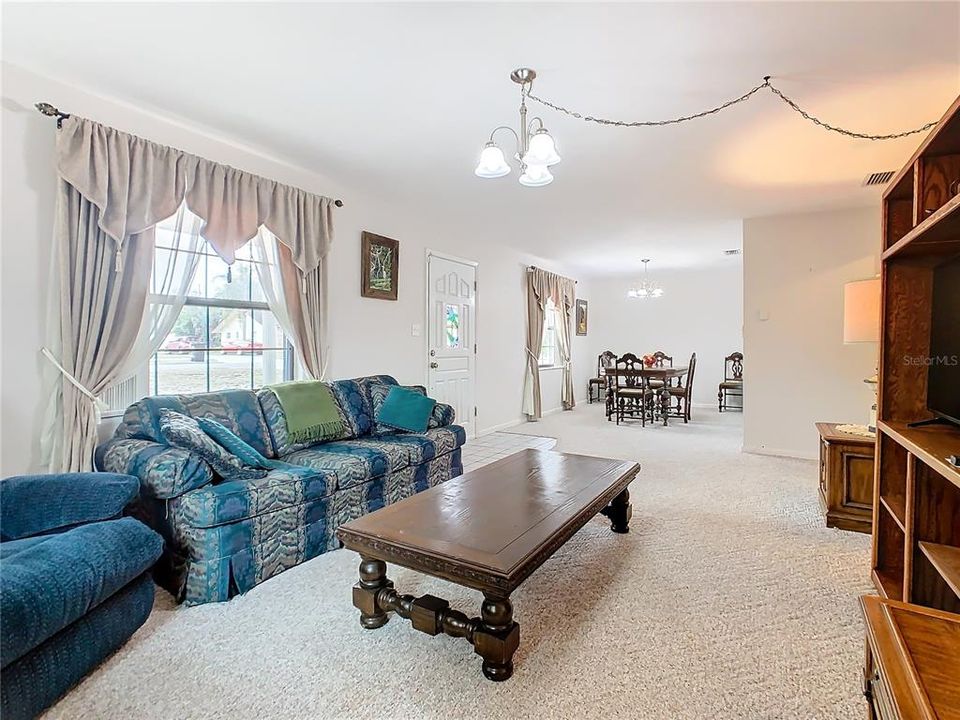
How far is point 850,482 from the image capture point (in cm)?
289

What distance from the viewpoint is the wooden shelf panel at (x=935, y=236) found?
1.40 m

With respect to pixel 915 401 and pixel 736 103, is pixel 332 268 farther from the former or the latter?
pixel 915 401

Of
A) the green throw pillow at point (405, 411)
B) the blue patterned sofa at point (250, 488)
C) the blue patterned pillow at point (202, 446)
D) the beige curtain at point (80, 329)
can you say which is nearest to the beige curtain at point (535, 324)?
the green throw pillow at point (405, 411)

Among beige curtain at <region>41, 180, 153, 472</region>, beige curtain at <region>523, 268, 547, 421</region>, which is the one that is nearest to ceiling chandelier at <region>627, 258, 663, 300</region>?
beige curtain at <region>523, 268, 547, 421</region>

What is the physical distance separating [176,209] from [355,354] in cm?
165

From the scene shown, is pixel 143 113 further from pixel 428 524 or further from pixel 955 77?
pixel 955 77

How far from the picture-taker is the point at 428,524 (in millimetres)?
1879

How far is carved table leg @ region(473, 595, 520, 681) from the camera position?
5.16 feet

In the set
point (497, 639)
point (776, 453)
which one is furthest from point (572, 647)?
point (776, 453)

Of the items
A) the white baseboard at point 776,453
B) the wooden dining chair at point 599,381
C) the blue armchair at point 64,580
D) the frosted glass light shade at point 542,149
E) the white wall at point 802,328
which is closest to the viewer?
the blue armchair at point 64,580

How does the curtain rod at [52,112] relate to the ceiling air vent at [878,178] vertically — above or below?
below

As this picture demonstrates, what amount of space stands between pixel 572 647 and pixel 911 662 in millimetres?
1000

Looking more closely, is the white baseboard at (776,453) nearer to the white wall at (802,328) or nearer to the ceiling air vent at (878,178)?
the white wall at (802,328)

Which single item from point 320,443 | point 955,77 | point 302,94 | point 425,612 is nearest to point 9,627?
point 425,612
